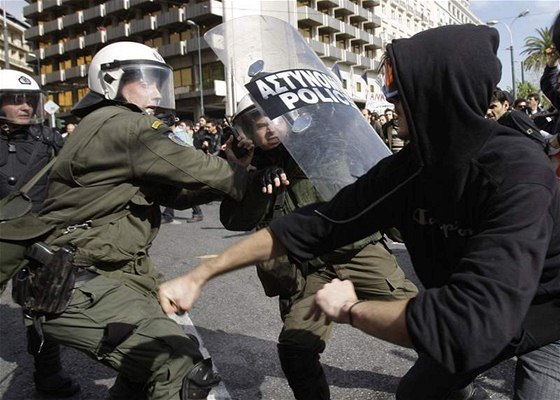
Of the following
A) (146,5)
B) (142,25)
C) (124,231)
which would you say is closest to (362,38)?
(146,5)

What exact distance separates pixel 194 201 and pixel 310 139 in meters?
0.59

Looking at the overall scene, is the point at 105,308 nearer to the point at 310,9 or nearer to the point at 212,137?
the point at 212,137

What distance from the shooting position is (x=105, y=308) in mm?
2121

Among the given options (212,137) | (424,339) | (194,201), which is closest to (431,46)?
(424,339)

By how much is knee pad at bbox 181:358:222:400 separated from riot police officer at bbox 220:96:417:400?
52 centimetres

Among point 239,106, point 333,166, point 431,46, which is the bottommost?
point 333,166

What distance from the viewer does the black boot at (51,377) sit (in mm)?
3205

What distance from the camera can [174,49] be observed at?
1588 inches

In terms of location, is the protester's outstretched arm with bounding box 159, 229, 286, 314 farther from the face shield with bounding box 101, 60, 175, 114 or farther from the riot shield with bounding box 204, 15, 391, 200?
the face shield with bounding box 101, 60, 175, 114

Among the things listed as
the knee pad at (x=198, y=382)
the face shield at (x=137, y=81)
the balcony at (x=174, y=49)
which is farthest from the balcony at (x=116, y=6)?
the knee pad at (x=198, y=382)

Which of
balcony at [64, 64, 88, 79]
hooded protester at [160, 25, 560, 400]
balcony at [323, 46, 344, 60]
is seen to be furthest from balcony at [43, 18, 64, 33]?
hooded protester at [160, 25, 560, 400]

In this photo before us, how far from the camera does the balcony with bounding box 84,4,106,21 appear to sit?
146 ft

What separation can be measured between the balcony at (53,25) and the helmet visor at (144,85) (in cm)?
5082

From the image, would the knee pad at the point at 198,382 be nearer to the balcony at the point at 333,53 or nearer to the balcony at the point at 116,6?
the balcony at the point at 333,53
